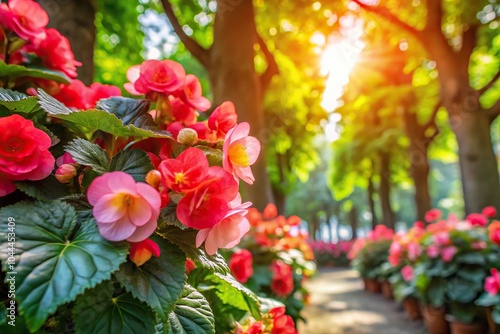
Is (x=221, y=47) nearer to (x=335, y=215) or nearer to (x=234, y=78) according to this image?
(x=234, y=78)

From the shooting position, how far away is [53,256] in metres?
0.58

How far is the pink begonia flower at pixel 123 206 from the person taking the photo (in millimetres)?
626

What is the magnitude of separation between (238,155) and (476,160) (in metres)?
6.43

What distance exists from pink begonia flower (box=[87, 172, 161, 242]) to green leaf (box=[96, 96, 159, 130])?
282mm

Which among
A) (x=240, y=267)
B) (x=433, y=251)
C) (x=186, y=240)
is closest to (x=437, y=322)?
(x=433, y=251)

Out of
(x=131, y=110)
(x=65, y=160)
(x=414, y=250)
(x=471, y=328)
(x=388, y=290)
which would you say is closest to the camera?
(x=65, y=160)

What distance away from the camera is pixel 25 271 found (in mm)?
540

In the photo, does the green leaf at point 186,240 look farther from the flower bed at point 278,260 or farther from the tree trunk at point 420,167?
the tree trunk at point 420,167

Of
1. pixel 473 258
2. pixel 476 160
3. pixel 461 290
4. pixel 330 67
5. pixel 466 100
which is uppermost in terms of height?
pixel 330 67

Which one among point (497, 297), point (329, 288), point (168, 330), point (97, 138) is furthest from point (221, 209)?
point (329, 288)

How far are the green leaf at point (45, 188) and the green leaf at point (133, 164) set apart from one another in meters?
0.10

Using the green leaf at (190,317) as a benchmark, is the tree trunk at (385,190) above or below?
above

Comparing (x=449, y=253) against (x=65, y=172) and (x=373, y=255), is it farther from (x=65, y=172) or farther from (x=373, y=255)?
(x=373, y=255)

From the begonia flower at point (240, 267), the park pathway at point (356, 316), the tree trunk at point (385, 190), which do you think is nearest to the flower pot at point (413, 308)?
the park pathway at point (356, 316)
